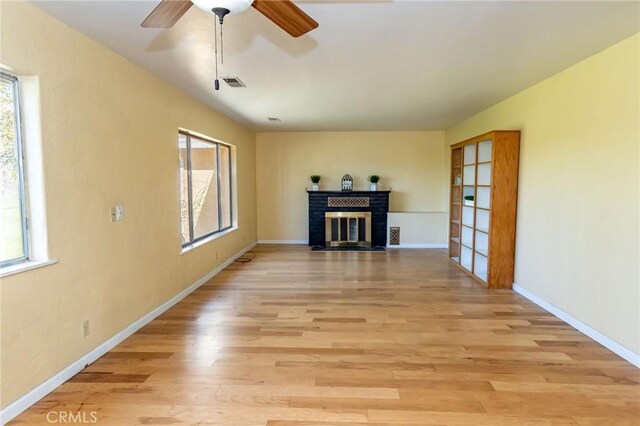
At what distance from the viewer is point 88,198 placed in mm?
A: 2471

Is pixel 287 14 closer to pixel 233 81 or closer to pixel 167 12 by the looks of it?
pixel 167 12

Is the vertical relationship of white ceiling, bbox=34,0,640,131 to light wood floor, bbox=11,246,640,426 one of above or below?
above

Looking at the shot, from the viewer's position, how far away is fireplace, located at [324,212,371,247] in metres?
7.00

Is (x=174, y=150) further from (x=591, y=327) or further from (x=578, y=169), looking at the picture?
(x=591, y=327)

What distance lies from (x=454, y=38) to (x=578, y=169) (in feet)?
5.87

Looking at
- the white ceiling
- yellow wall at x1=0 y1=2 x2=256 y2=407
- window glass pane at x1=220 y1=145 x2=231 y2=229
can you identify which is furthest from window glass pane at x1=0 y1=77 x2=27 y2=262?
window glass pane at x1=220 y1=145 x2=231 y2=229

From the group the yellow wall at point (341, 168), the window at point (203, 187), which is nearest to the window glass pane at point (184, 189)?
the window at point (203, 187)

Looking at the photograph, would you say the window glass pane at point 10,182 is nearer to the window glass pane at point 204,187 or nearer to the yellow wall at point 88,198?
the yellow wall at point 88,198

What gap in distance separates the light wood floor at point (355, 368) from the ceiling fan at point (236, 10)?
2.17 meters

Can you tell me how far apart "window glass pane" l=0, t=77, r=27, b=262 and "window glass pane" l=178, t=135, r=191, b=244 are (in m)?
2.00

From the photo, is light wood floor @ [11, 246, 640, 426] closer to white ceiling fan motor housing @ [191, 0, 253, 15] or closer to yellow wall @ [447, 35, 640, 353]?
yellow wall @ [447, 35, 640, 353]

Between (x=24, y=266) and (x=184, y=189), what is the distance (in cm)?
235

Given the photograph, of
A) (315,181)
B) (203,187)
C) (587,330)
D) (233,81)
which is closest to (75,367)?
(233,81)

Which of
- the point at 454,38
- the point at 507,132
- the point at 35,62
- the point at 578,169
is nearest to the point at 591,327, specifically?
the point at 578,169
